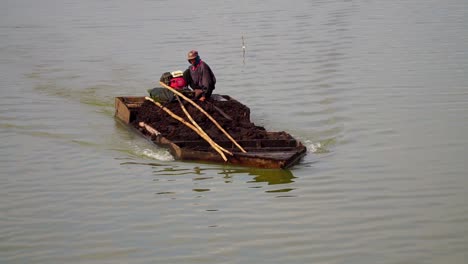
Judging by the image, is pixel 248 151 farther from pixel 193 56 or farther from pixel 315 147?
pixel 193 56

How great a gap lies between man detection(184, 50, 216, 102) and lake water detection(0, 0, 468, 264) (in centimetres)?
144

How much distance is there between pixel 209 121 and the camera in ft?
54.2

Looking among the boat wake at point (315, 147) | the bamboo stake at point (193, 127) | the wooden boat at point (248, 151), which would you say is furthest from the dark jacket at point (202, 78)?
the boat wake at point (315, 147)

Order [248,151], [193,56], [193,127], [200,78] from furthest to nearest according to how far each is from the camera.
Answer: [200,78] → [193,56] → [193,127] → [248,151]

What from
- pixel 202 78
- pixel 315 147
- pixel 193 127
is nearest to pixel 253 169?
pixel 193 127

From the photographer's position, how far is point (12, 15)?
36094mm

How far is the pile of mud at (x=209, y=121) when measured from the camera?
51.9ft

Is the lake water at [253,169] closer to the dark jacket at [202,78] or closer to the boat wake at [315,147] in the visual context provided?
the boat wake at [315,147]

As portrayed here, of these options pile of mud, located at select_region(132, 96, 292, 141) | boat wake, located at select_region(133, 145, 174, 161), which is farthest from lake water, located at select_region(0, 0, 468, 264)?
pile of mud, located at select_region(132, 96, 292, 141)

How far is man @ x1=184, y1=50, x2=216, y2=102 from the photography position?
17.9 m

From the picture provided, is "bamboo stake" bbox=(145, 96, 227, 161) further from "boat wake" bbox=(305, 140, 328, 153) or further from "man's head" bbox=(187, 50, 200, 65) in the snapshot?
"boat wake" bbox=(305, 140, 328, 153)

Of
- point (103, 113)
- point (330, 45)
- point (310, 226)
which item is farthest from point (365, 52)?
point (310, 226)

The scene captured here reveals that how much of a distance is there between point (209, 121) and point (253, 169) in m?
2.12

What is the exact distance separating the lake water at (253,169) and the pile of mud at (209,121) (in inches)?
18.8
